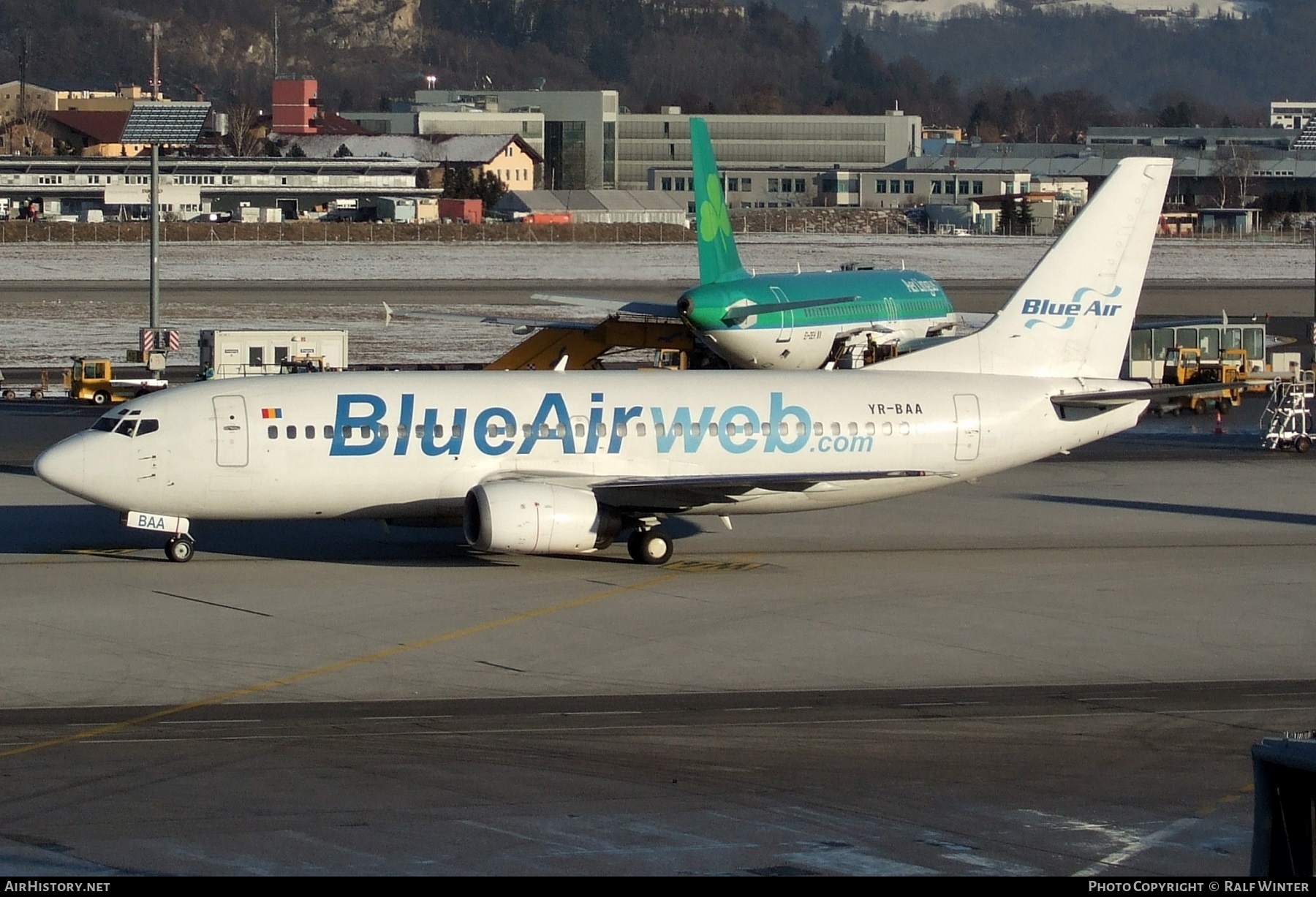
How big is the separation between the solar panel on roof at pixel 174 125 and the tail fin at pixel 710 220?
133m

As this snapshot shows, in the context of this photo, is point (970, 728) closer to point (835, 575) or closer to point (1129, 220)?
point (835, 575)

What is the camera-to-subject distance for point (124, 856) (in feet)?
52.3

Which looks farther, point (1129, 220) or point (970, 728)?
point (1129, 220)

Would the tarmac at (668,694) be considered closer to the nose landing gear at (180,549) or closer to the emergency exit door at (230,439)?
the nose landing gear at (180,549)

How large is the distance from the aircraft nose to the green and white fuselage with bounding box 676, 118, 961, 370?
28539 mm

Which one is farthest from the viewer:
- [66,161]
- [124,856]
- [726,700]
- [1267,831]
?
[66,161]

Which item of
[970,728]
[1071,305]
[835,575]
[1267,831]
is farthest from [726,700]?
[1071,305]

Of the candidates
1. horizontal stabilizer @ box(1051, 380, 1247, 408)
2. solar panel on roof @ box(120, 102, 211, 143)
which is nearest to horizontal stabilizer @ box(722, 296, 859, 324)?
horizontal stabilizer @ box(1051, 380, 1247, 408)

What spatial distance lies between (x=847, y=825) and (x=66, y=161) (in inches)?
6573

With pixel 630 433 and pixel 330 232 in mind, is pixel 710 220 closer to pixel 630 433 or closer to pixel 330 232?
pixel 630 433

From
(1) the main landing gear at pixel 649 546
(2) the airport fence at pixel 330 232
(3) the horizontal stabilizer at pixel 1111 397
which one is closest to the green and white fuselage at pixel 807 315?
(3) the horizontal stabilizer at pixel 1111 397

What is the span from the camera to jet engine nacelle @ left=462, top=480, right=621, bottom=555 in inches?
1172

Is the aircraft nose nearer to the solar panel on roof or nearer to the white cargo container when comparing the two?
the white cargo container

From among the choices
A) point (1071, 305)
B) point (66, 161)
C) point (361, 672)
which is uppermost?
point (66, 161)
